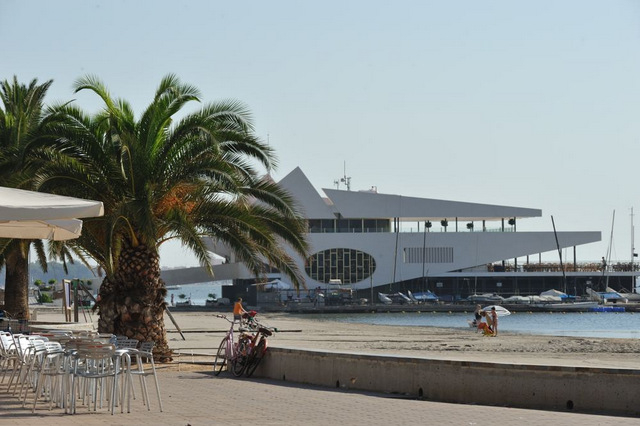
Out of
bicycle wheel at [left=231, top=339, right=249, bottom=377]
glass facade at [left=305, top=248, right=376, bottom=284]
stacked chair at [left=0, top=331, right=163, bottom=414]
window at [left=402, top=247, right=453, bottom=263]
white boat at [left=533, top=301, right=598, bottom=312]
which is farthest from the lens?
window at [left=402, top=247, right=453, bottom=263]

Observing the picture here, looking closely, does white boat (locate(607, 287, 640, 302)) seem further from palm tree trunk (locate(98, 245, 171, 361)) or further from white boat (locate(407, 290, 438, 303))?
palm tree trunk (locate(98, 245, 171, 361))

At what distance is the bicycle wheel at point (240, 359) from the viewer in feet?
51.3

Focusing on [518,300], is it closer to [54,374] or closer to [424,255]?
[424,255]

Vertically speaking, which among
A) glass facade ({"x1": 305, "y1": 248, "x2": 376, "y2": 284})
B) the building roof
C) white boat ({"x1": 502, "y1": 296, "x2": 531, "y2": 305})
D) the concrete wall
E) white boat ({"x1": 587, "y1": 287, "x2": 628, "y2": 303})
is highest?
the building roof

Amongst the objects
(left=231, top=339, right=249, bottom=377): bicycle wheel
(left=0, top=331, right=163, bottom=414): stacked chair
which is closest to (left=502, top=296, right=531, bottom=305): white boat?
(left=231, top=339, right=249, bottom=377): bicycle wheel

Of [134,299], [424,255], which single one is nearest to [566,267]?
[424,255]

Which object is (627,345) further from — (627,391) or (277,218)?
(627,391)

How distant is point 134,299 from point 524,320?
5232cm

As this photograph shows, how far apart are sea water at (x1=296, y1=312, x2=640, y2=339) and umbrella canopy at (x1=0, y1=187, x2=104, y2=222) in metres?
46.3

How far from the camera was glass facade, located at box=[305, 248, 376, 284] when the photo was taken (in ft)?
290

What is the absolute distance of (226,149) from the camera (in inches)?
719

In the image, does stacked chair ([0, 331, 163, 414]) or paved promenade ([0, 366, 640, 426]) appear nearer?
paved promenade ([0, 366, 640, 426])

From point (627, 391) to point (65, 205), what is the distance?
251 inches

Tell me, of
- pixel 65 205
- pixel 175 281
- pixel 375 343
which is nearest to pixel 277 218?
pixel 65 205
